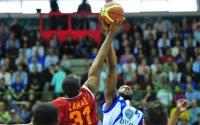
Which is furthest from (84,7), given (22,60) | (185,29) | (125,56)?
(22,60)

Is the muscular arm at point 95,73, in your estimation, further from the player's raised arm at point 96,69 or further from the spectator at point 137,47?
the spectator at point 137,47

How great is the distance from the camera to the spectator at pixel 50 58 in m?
20.9

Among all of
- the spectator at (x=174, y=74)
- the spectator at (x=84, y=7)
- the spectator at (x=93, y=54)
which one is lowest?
the spectator at (x=174, y=74)

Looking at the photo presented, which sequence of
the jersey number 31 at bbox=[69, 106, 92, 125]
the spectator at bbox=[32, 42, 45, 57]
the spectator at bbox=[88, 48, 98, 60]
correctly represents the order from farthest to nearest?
1. the spectator at bbox=[88, 48, 98, 60]
2. the spectator at bbox=[32, 42, 45, 57]
3. the jersey number 31 at bbox=[69, 106, 92, 125]

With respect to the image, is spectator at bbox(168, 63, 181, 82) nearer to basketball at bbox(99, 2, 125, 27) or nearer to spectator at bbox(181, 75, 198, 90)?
spectator at bbox(181, 75, 198, 90)

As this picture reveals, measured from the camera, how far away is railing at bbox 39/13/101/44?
23.8 m

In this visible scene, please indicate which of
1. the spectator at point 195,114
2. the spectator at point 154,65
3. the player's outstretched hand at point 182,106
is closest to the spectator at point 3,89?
the spectator at point 154,65

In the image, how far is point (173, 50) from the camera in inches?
877

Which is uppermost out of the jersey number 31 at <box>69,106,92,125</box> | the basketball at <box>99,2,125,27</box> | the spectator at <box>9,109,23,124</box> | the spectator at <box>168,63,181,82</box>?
the basketball at <box>99,2,125,27</box>

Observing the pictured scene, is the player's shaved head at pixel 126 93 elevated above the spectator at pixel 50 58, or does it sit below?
above

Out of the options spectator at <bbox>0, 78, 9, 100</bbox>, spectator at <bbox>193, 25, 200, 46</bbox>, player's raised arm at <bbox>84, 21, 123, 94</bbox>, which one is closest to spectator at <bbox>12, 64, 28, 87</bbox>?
spectator at <bbox>0, 78, 9, 100</bbox>

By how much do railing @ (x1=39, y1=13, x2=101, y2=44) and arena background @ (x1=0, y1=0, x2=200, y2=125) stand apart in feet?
0.13

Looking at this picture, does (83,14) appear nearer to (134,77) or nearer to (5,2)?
(5,2)

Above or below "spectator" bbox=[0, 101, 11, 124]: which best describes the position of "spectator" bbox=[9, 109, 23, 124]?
below
